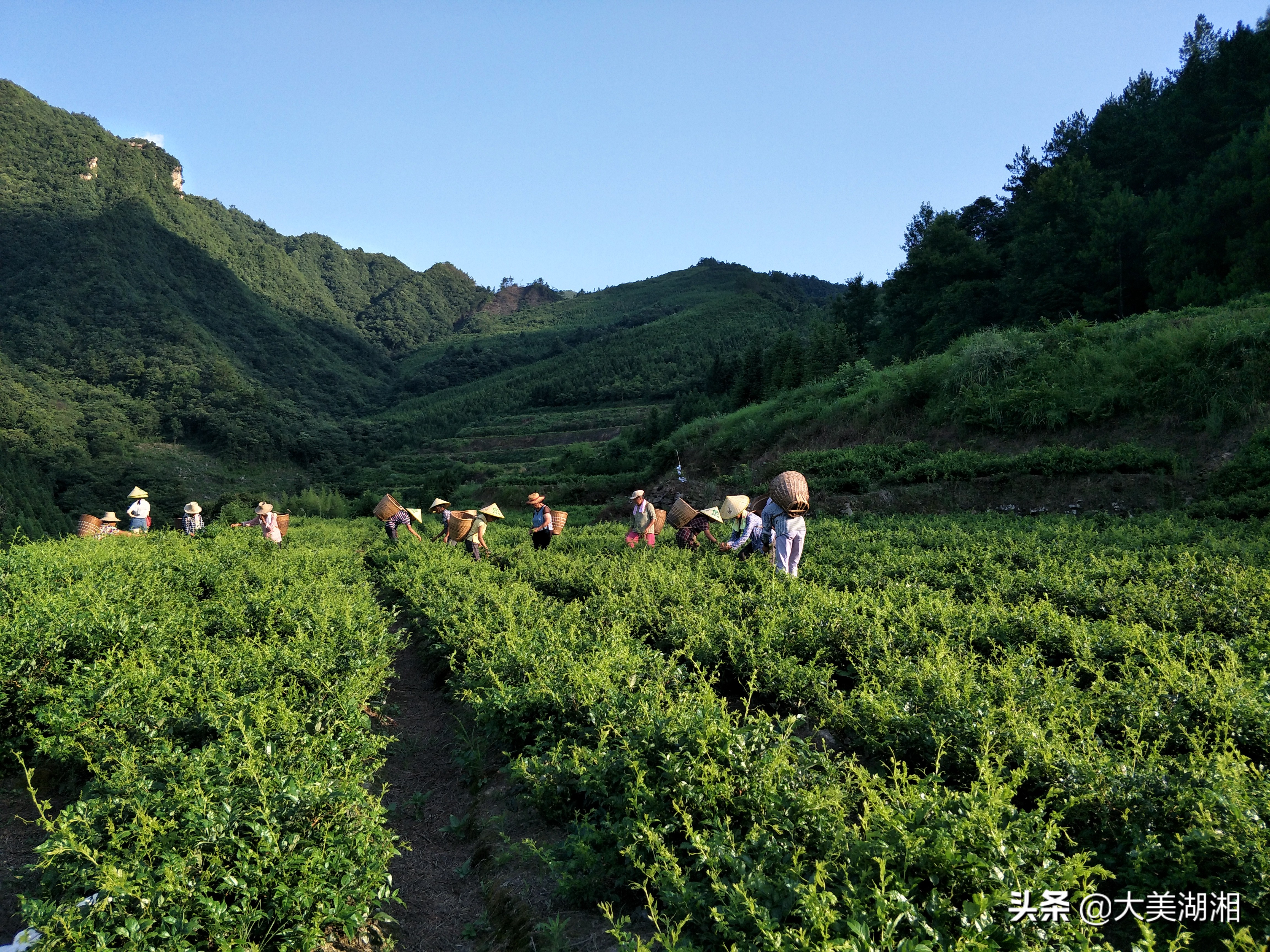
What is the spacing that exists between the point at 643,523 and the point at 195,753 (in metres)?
8.93

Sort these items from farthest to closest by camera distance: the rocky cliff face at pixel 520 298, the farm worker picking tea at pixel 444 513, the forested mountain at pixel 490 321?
the rocky cliff face at pixel 520 298
the forested mountain at pixel 490 321
the farm worker picking tea at pixel 444 513

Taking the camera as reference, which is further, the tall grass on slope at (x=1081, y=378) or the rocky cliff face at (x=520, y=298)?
the rocky cliff face at (x=520, y=298)

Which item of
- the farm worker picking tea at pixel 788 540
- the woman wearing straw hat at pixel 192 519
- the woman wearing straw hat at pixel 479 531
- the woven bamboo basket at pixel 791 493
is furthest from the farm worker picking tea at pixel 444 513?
the woven bamboo basket at pixel 791 493

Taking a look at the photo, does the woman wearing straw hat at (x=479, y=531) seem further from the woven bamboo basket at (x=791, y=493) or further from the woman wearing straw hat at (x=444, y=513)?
the woven bamboo basket at (x=791, y=493)

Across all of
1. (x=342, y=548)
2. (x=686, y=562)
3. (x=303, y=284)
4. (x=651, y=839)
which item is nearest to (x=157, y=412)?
(x=303, y=284)

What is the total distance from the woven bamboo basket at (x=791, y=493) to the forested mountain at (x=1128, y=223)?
19342mm

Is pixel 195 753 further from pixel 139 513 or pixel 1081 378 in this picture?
pixel 1081 378

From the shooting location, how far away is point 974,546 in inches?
388

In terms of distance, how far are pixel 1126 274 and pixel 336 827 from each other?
32.8 meters

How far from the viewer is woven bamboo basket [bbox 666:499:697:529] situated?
1176 cm

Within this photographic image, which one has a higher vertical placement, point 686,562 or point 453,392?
point 453,392

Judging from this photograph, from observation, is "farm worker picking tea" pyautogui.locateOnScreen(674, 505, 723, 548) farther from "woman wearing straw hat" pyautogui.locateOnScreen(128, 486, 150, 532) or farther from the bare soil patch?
"woman wearing straw hat" pyautogui.locateOnScreen(128, 486, 150, 532)

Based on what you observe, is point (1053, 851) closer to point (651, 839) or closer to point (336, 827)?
point (651, 839)

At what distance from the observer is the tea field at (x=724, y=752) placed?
278 cm
